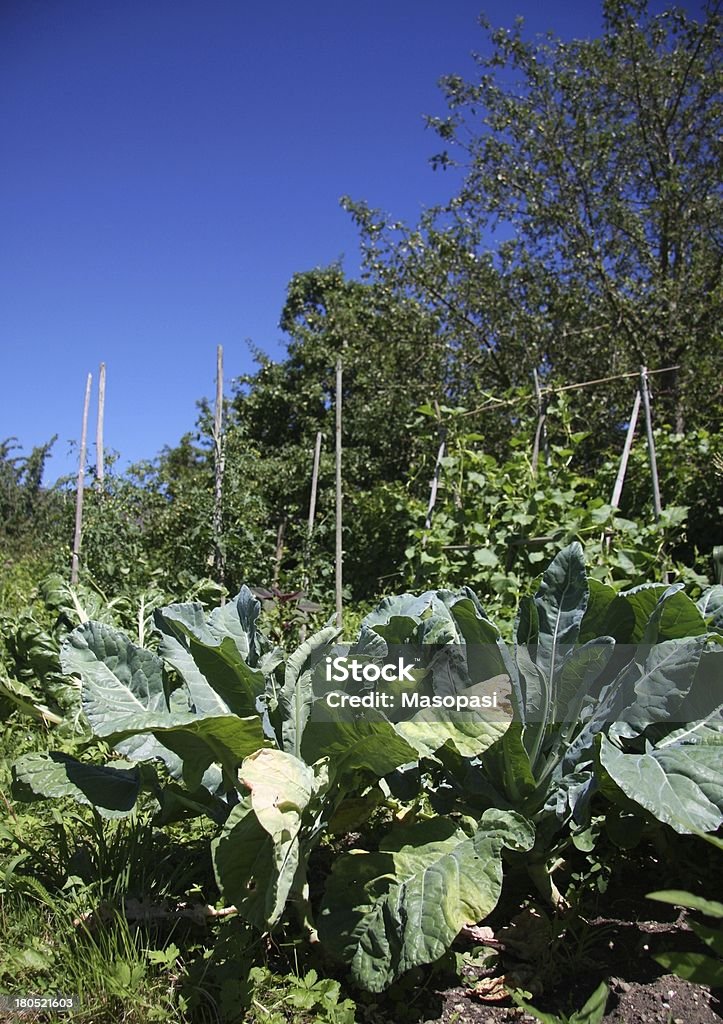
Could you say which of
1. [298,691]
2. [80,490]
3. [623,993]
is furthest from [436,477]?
[623,993]

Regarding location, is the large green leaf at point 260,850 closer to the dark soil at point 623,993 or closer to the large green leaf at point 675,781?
the dark soil at point 623,993

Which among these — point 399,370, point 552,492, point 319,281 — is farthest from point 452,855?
point 319,281

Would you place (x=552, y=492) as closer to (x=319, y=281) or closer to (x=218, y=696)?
(x=218, y=696)

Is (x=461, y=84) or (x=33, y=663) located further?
(x=461, y=84)

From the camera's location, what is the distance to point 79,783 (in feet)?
4.93

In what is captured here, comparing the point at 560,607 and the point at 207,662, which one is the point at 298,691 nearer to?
the point at 207,662

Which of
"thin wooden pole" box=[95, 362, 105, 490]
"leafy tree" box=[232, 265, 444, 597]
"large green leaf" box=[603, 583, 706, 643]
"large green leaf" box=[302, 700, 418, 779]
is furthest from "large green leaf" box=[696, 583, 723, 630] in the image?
"thin wooden pole" box=[95, 362, 105, 490]

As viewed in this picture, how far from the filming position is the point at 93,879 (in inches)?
63.0

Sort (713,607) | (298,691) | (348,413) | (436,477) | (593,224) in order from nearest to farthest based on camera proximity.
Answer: (298,691)
(713,607)
(436,477)
(593,224)
(348,413)

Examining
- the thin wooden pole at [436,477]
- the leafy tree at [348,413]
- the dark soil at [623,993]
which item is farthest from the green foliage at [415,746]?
the leafy tree at [348,413]

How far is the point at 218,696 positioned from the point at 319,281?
1199 centimetres

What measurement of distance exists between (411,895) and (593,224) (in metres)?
8.39

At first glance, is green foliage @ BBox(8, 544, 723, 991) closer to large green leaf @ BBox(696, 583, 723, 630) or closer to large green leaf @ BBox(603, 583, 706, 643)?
large green leaf @ BBox(603, 583, 706, 643)

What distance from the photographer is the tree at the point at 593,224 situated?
7758 millimetres
